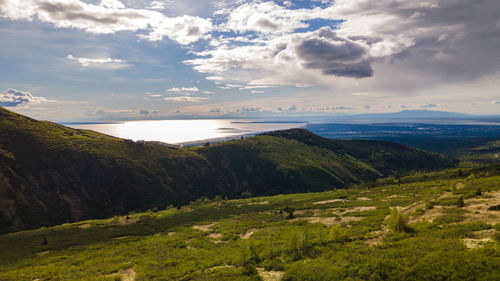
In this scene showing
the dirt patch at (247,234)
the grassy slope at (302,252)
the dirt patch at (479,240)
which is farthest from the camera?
the dirt patch at (247,234)

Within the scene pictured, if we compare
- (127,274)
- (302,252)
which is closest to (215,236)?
(127,274)

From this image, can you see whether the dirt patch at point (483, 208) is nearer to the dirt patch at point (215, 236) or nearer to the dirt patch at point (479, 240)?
the dirt patch at point (479, 240)

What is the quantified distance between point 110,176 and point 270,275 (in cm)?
11013

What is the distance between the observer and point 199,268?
24.7 m

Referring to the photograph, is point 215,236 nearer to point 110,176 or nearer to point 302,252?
point 302,252

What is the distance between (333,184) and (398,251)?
142332 millimetres

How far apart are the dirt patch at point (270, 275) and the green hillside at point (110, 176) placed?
281ft

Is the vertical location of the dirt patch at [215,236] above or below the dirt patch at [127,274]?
below

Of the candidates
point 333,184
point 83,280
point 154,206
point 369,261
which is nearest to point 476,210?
point 369,261

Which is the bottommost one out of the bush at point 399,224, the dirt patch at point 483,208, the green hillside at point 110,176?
the green hillside at point 110,176

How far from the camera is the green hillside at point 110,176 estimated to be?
80125mm

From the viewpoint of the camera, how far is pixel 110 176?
105 meters

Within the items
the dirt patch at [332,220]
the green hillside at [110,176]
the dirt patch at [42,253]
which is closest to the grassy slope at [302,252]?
the dirt patch at [332,220]

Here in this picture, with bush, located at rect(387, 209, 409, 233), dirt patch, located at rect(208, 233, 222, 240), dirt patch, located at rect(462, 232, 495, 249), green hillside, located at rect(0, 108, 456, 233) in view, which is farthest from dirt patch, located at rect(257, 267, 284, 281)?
green hillside, located at rect(0, 108, 456, 233)
